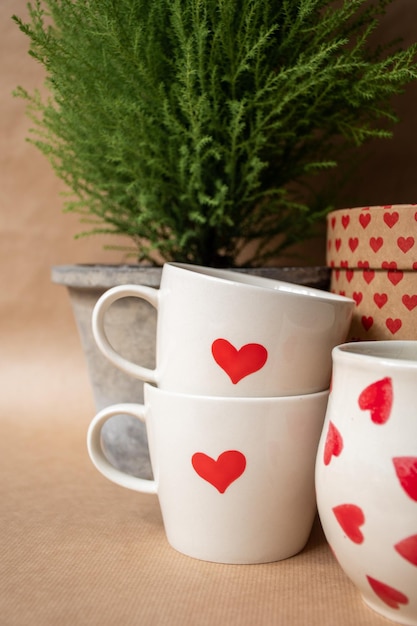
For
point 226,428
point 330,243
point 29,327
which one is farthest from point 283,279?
point 29,327

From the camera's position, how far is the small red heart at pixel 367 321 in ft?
2.45

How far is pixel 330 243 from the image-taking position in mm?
820

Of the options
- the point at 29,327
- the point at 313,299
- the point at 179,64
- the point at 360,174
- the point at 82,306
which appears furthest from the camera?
the point at 29,327

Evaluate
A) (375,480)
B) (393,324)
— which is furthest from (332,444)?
(393,324)

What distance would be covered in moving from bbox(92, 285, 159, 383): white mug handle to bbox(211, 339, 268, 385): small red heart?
10 cm

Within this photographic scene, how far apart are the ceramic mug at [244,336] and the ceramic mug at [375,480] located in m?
0.07

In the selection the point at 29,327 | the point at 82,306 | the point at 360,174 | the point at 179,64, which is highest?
the point at 179,64

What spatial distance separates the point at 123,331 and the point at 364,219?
0.32 metres

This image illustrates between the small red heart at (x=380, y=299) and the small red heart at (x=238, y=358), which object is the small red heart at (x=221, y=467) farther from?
the small red heart at (x=380, y=299)

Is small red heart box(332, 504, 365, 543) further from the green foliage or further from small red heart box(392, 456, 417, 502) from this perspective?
the green foliage

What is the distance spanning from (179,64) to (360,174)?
38 cm

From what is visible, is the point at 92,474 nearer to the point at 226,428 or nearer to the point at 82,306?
the point at 82,306

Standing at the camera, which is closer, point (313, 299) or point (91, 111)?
point (313, 299)

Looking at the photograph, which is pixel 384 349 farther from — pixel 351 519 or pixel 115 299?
pixel 115 299
